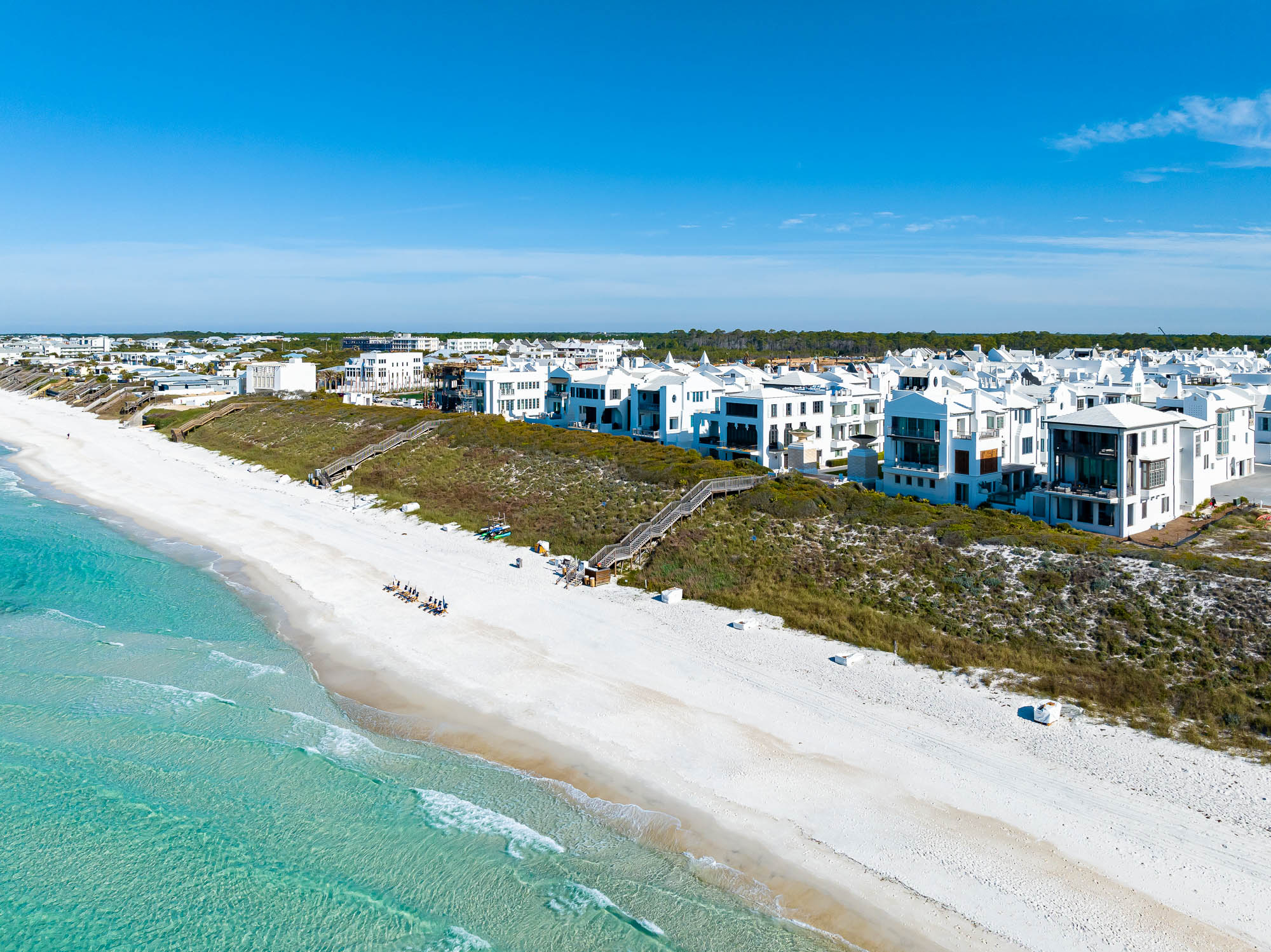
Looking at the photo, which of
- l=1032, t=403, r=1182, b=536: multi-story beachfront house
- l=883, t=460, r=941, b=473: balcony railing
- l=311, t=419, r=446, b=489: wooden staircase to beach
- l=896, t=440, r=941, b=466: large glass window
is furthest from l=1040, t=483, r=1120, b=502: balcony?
l=311, t=419, r=446, b=489: wooden staircase to beach

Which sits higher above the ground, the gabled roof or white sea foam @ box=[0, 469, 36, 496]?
the gabled roof

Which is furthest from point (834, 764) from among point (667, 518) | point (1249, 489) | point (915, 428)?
point (1249, 489)

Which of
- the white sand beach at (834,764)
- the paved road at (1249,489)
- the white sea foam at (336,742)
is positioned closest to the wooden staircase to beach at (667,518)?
the white sand beach at (834,764)

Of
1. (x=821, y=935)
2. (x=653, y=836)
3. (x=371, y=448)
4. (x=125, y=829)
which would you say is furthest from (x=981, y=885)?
(x=371, y=448)

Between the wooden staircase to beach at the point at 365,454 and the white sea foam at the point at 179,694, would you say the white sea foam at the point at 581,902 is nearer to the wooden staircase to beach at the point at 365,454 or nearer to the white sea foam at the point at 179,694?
the white sea foam at the point at 179,694

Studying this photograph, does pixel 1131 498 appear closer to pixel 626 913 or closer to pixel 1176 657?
pixel 1176 657

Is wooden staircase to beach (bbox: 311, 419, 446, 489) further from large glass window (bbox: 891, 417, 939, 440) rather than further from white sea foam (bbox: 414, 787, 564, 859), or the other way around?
white sea foam (bbox: 414, 787, 564, 859)
